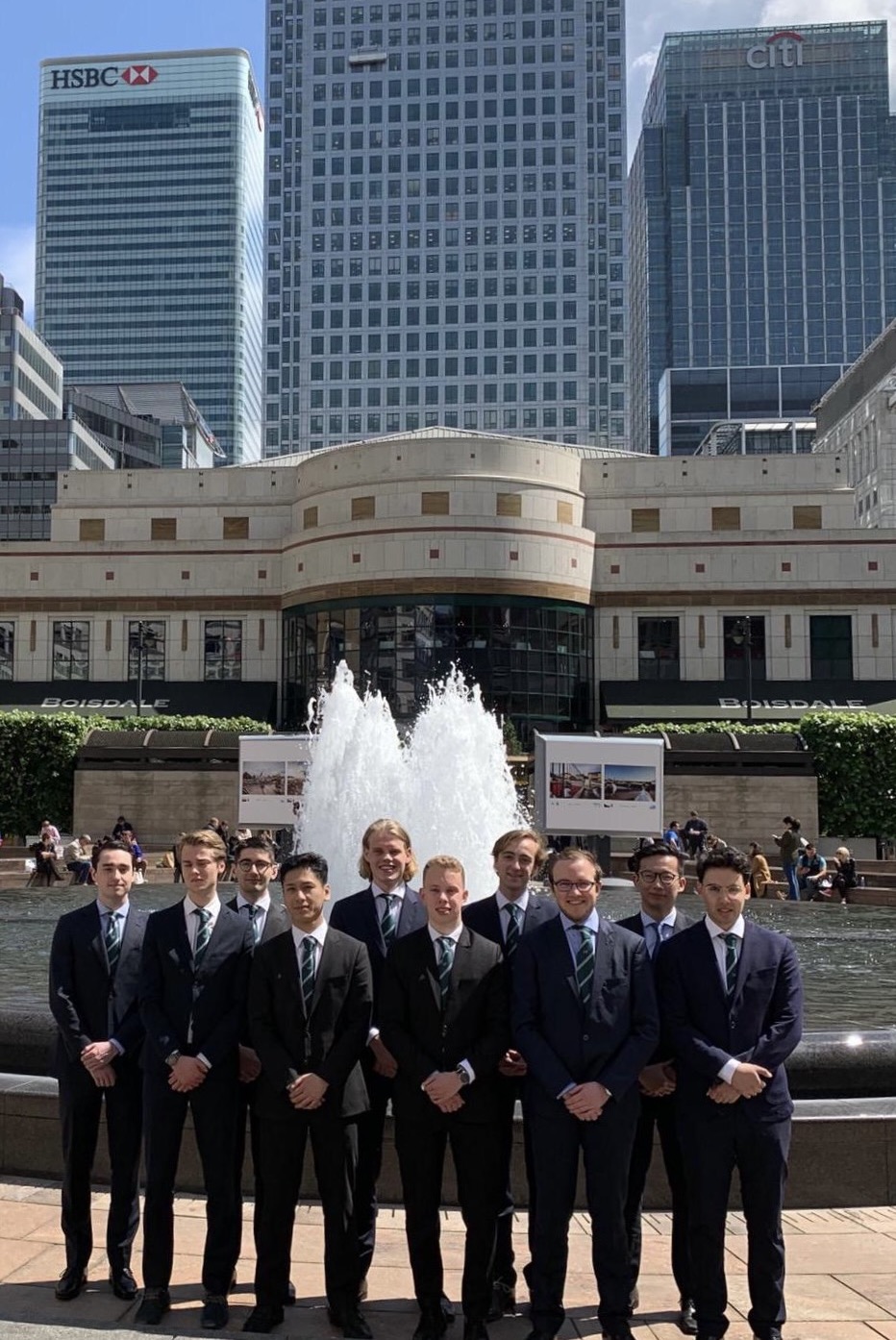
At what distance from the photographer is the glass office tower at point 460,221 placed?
5561 inches

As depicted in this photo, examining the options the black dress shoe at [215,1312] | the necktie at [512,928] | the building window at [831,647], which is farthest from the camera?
the building window at [831,647]

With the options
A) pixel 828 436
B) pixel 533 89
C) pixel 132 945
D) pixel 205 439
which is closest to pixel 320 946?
pixel 132 945

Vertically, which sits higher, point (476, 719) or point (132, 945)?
point (476, 719)

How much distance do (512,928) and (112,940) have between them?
6.81 ft

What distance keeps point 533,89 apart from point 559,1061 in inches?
6031

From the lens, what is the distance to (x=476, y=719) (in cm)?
2542

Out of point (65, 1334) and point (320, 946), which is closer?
point (65, 1334)

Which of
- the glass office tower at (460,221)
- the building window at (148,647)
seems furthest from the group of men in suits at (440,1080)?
the glass office tower at (460,221)

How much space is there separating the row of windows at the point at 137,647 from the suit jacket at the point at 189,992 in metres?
46.7

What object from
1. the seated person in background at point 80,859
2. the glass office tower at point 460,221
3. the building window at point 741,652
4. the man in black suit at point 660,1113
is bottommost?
the seated person in background at point 80,859

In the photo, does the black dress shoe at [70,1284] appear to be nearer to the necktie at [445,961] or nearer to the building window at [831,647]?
the necktie at [445,961]

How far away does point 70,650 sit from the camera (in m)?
52.2

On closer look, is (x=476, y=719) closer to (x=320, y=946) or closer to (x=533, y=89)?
(x=320, y=946)

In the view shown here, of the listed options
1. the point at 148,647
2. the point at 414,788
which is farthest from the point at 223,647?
the point at 414,788
